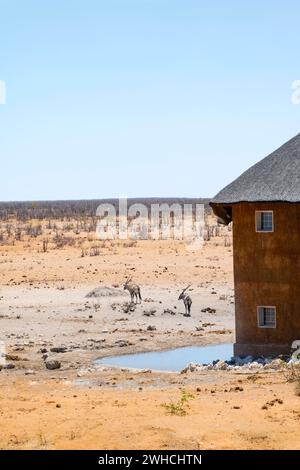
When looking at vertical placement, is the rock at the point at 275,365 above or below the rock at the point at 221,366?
above

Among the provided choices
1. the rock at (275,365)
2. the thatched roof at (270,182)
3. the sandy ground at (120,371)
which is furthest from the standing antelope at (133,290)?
the rock at (275,365)

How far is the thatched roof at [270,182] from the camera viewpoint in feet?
72.0

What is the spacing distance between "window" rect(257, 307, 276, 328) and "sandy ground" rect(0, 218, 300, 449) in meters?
2.82

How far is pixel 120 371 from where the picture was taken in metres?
21.7

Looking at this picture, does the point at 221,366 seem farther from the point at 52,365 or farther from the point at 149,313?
the point at 149,313

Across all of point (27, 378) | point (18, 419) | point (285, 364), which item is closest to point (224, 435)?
point (18, 419)

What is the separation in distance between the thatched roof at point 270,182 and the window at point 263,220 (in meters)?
0.59

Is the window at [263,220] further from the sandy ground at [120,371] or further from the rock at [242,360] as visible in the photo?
the sandy ground at [120,371]

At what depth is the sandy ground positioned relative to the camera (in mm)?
13578

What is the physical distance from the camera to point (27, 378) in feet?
68.1

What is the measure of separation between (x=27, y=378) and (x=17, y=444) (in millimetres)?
7554

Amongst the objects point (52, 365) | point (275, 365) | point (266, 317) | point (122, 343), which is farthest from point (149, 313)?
point (275, 365)
